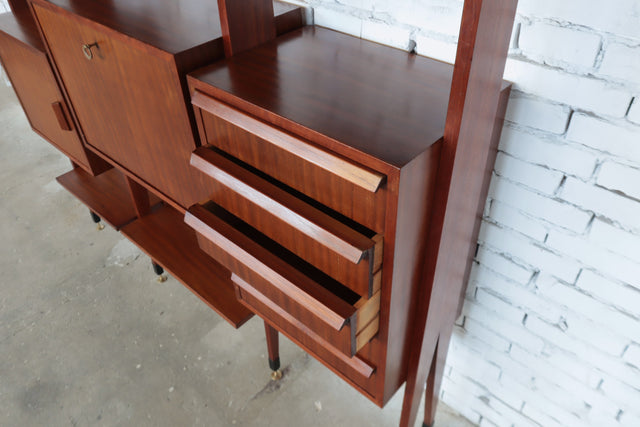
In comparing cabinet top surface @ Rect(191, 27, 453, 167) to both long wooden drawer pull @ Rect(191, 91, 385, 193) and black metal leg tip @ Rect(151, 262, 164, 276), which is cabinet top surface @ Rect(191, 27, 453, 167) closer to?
long wooden drawer pull @ Rect(191, 91, 385, 193)

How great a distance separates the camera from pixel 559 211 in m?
1.02

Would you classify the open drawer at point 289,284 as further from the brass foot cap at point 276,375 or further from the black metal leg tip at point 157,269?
the black metal leg tip at point 157,269

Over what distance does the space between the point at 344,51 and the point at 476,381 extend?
3.43ft

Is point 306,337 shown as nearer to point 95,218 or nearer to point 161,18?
point 161,18

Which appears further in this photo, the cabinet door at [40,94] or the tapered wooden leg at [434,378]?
the cabinet door at [40,94]

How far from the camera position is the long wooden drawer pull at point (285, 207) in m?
0.80

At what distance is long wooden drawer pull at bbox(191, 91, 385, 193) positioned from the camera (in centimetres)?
75

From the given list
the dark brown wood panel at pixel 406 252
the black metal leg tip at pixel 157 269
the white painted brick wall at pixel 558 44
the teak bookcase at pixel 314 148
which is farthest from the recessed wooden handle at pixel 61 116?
the white painted brick wall at pixel 558 44

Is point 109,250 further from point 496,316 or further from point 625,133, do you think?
point 625,133

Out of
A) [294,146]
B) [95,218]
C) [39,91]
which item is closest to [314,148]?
[294,146]

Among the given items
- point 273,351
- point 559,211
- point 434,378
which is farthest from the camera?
point 273,351

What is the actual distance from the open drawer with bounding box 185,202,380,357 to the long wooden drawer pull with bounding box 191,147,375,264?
0.10m

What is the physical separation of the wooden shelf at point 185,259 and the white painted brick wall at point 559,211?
693mm

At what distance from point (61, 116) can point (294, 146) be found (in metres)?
1.08
